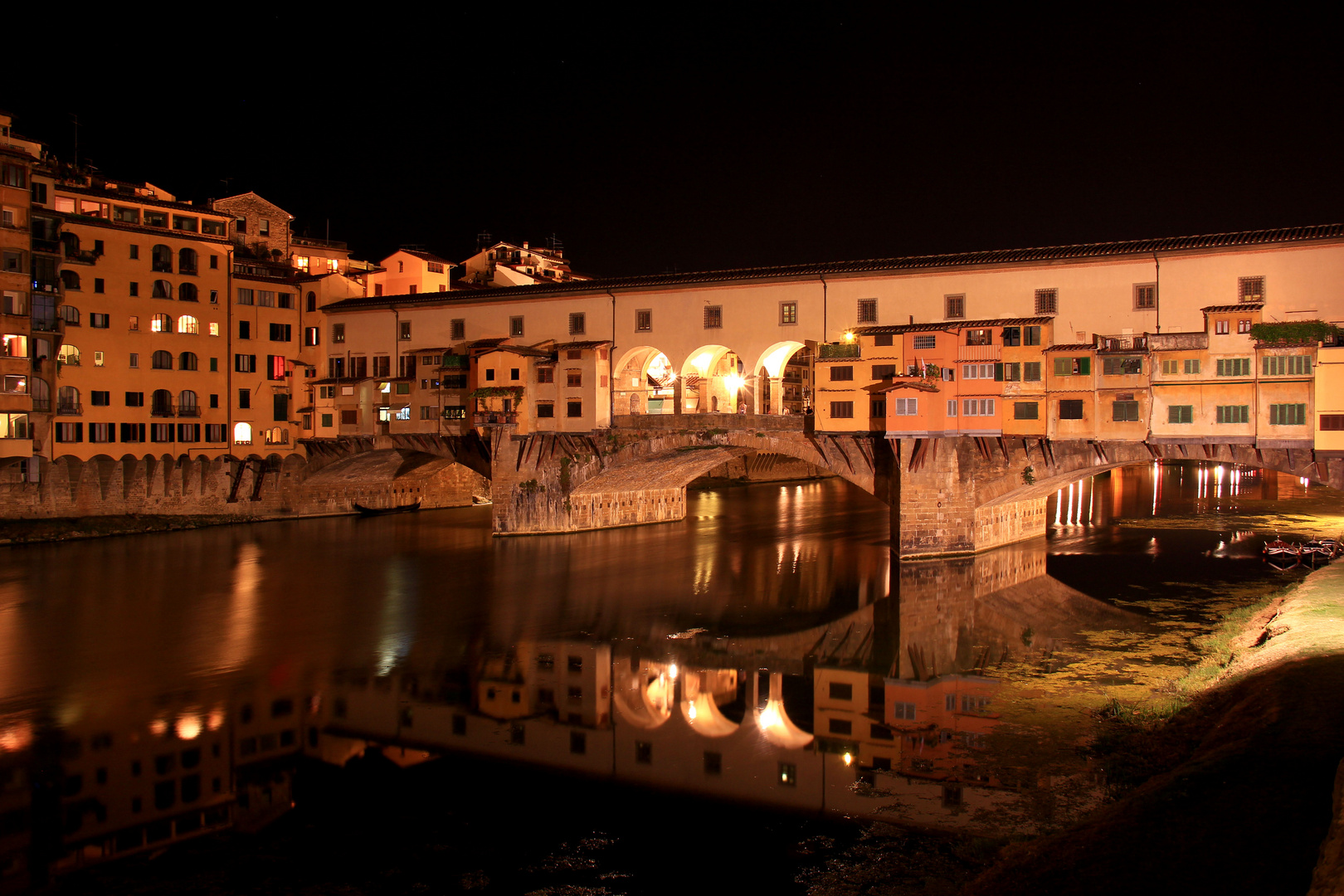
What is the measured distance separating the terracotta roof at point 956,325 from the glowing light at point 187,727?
2405cm

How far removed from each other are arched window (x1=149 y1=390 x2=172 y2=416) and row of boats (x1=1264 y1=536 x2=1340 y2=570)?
47.5 meters

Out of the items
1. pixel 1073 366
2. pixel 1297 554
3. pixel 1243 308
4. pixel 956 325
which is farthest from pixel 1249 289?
pixel 1297 554

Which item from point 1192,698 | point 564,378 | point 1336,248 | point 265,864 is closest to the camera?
point 265,864

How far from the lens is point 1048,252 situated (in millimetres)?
30656

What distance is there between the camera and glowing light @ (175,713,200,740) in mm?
15844

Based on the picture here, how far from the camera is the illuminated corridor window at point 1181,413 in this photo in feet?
92.7

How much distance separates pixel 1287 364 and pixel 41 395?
1856 inches

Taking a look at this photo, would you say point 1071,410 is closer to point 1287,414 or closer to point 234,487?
point 1287,414

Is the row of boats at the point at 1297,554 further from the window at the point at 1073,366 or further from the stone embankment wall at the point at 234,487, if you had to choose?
the stone embankment wall at the point at 234,487

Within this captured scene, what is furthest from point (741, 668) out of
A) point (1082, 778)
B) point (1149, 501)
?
point (1149, 501)

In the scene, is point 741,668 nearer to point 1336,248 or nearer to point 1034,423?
point 1034,423

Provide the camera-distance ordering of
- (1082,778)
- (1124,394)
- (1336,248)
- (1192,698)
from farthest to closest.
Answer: (1124,394) → (1336,248) → (1192,698) → (1082,778)

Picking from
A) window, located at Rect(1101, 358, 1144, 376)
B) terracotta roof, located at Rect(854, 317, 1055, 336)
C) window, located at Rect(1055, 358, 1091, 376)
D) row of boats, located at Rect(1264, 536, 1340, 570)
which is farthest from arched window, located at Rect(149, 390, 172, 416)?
row of boats, located at Rect(1264, 536, 1340, 570)

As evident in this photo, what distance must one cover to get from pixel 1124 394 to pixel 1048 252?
5610mm
